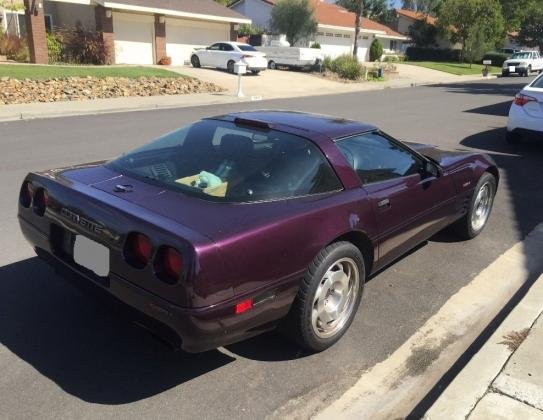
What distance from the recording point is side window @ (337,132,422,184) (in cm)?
358

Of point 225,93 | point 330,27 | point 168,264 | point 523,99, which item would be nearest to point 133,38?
point 225,93

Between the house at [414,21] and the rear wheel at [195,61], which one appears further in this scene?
the house at [414,21]

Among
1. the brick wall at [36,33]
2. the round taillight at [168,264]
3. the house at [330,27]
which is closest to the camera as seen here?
the round taillight at [168,264]

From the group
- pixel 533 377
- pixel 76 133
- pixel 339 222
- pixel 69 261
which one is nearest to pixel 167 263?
pixel 69 261

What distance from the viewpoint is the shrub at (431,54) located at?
5597 centimetres

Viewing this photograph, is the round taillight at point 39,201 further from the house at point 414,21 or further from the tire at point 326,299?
the house at point 414,21

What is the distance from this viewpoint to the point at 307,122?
12.2 feet

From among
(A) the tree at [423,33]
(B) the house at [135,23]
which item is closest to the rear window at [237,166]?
(B) the house at [135,23]

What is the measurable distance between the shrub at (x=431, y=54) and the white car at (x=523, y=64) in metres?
11.2

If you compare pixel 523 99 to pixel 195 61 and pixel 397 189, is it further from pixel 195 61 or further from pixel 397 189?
pixel 195 61

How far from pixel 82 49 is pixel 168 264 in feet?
83.0

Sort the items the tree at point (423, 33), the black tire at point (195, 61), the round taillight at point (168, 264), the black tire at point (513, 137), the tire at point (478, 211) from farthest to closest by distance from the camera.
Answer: the tree at point (423, 33), the black tire at point (195, 61), the black tire at point (513, 137), the tire at point (478, 211), the round taillight at point (168, 264)

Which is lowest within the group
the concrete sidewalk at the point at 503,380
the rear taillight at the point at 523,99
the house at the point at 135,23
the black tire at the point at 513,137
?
the concrete sidewalk at the point at 503,380

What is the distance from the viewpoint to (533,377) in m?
2.94
